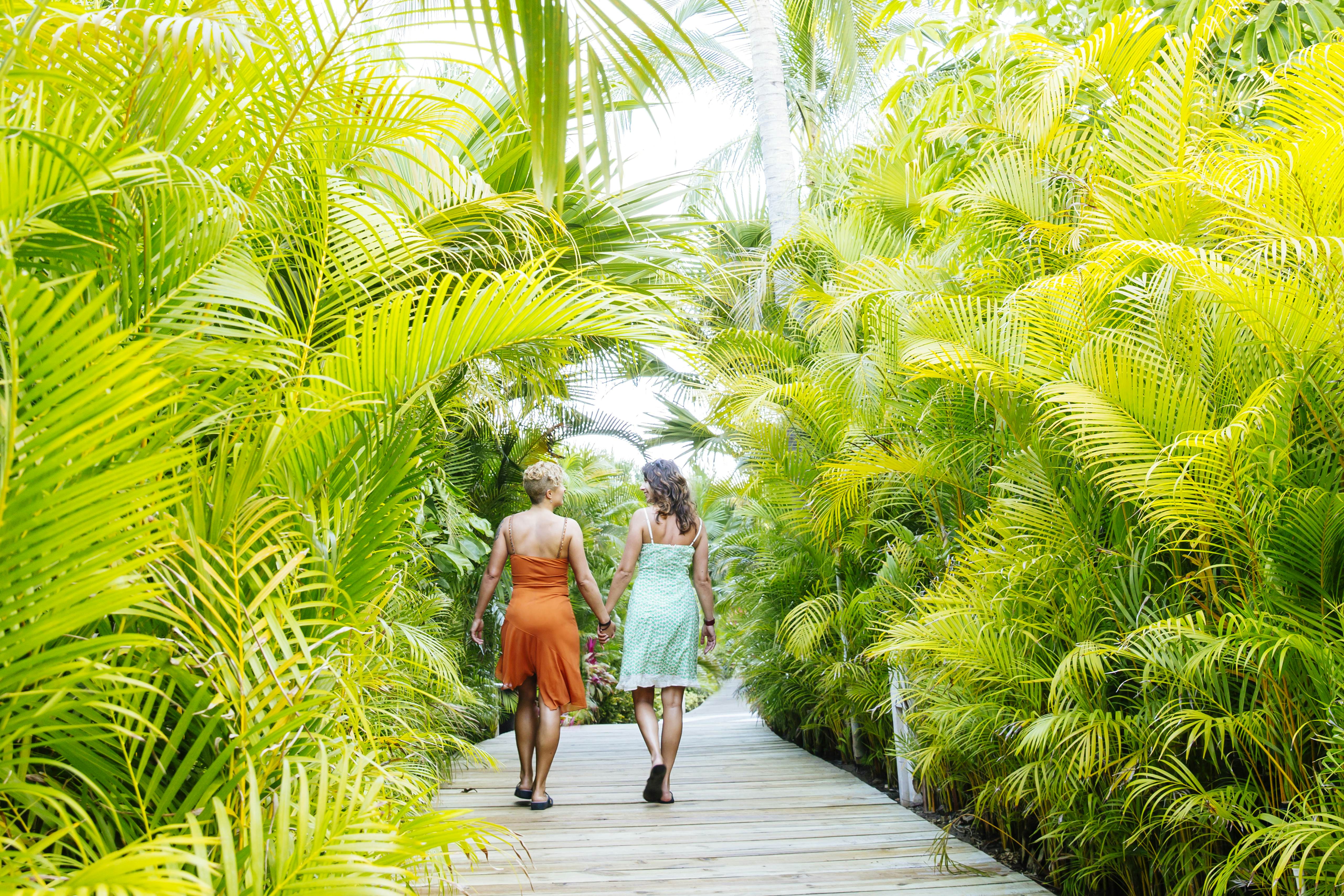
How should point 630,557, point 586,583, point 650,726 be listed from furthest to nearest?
point 630,557, point 586,583, point 650,726

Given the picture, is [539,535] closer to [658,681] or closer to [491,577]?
[491,577]

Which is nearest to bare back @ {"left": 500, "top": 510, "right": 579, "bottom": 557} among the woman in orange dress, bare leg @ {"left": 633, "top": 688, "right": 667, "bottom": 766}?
the woman in orange dress

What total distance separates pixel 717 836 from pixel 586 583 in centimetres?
153

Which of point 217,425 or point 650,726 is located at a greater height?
point 217,425

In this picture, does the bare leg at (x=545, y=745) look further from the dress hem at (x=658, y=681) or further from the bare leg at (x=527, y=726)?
the dress hem at (x=658, y=681)

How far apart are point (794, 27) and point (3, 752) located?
26.8 ft

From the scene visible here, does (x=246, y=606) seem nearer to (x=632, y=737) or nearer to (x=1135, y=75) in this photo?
(x=1135, y=75)

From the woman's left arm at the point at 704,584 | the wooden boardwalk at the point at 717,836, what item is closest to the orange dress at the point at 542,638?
the wooden boardwalk at the point at 717,836

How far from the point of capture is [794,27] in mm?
8250

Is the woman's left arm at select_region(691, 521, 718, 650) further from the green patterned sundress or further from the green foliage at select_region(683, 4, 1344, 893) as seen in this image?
the green foliage at select_region(683, 4, 1344, 893)

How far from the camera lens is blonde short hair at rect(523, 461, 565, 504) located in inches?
201

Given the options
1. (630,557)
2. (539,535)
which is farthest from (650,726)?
(539,535)

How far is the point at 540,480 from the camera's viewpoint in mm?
5102

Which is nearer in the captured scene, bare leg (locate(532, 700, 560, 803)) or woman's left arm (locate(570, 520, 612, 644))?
bare leg (locate(532, 700, 560, 803))
